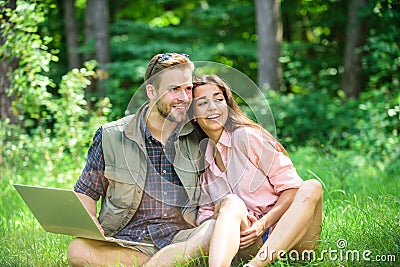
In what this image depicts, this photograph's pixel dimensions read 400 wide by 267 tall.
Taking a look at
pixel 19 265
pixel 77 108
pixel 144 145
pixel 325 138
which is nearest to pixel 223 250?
pixel 144 145

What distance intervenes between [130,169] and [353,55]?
6090 millimetres

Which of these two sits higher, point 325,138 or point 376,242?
point 376,242

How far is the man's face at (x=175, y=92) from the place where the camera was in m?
2.72

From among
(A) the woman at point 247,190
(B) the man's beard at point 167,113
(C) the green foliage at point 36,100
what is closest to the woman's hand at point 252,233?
(A) the woman at point 247,190

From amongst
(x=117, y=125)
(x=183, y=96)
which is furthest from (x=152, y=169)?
(x=183, y=96)

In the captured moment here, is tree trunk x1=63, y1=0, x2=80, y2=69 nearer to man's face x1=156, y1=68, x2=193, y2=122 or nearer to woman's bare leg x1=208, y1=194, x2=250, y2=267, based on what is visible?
man's face x1=156, y1=68, x2=193, y2=122

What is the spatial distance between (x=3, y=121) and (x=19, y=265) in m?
2.55

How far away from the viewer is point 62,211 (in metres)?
2.52

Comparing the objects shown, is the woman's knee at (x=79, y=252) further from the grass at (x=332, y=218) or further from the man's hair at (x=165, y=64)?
the man's hair at (x=165, y=64)

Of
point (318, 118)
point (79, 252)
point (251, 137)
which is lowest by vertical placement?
point (318, 118)

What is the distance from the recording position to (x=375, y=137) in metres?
5.97

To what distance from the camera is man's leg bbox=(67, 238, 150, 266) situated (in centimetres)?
268

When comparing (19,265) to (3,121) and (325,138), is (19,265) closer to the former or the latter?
(3,121)

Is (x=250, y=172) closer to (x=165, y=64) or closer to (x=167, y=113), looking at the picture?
(x=167, y=113)
